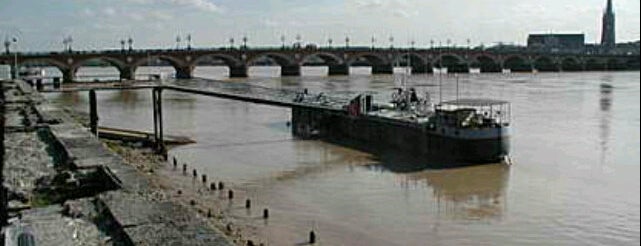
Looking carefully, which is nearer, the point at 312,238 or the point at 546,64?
the point at 312,238

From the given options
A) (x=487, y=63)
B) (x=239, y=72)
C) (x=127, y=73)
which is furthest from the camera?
(x=487, y=63)

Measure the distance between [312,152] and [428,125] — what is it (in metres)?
5.81

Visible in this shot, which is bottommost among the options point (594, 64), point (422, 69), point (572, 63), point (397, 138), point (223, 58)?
point (397, 138)

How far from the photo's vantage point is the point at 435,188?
2675cm

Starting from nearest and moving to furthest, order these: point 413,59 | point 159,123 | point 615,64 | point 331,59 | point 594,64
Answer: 1. point 159,123
2. point 331,59
3. point 413,59
4. point 615,64
5. point 594,64

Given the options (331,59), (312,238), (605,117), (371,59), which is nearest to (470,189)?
(312,238)

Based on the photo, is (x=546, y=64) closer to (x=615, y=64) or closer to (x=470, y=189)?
(x=615, y=64)

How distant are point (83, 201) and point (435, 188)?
13545mm

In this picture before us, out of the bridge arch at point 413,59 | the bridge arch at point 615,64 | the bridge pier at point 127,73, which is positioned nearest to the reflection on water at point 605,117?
the bridge arch at point 413,59

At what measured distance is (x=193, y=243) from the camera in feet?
42.7

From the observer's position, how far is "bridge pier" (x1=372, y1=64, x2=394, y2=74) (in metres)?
134

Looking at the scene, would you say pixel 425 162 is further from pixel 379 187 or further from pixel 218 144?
pixel 218 144

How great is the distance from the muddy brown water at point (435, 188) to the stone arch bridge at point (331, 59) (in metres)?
58.1

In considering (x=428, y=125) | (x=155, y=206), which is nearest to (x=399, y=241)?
(x=155, y=206)
